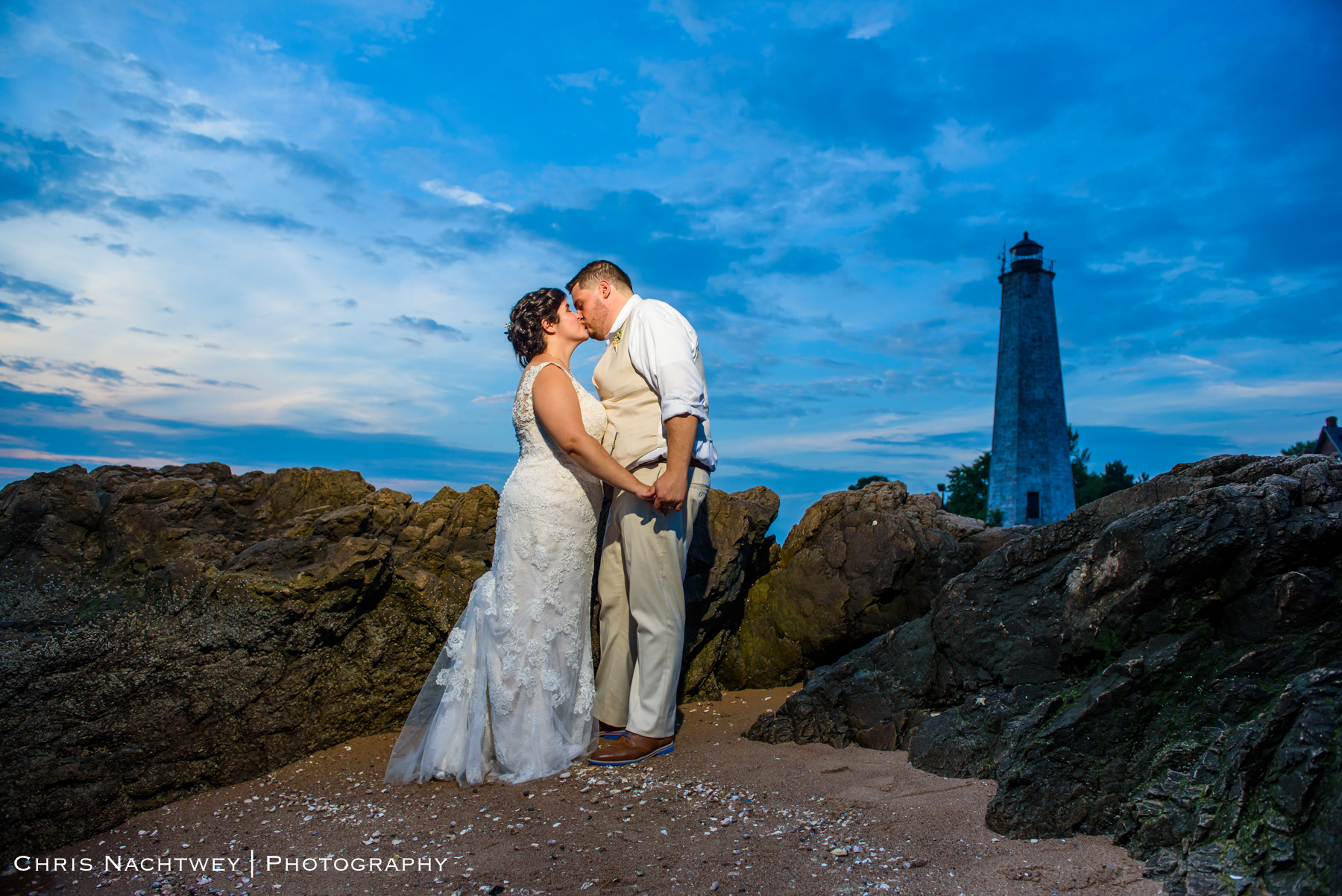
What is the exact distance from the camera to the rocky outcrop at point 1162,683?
9.91 feet

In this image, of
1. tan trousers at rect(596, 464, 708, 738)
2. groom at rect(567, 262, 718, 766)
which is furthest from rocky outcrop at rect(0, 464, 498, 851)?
tan trousers at rect(596, 464, 708, 738)

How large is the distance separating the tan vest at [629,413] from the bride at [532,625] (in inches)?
5.6

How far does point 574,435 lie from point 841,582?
9.27 ft

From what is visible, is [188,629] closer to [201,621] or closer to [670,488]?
[201,621]

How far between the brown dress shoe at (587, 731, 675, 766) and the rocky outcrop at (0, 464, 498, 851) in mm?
1497

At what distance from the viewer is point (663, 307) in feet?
18.3

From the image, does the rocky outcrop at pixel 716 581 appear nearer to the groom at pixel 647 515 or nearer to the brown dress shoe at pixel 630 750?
the groom at pixel 647 515

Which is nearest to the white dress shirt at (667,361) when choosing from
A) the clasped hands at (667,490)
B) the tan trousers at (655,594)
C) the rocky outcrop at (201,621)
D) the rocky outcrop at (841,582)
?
the tan trousers at (655,594)

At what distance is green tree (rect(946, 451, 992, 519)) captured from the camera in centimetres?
4328

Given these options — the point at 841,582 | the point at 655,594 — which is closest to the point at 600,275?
the point at 655,594

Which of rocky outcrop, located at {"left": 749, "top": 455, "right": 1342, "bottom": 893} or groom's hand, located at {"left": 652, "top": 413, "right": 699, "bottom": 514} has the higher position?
groom's hand, located at {"left": 652, "top": 413, "right": 699, "bottom": 514}

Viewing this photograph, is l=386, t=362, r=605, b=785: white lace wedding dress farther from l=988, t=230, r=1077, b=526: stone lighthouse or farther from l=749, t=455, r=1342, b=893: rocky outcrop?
l=988, t=230, r=1077, b=526: stone lighthouse

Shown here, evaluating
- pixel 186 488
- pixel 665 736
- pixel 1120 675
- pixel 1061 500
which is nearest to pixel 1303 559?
pixel 1120 675

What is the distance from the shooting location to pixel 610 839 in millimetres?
3832
